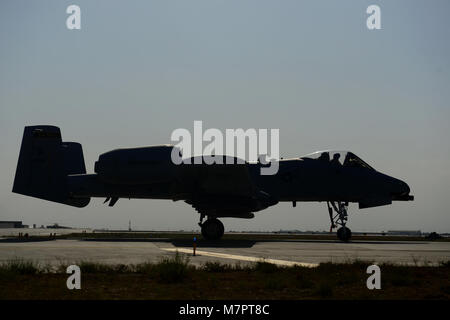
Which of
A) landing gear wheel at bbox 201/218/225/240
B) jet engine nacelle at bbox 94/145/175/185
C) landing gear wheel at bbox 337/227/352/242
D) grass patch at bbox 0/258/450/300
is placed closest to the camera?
grass patch at bbox 0/258/450/300

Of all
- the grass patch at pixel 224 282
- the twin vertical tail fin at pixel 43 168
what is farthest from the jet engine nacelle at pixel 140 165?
the grass patch at pixel 224 282

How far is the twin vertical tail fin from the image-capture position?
2522 centimetres

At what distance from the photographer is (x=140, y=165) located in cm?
2147

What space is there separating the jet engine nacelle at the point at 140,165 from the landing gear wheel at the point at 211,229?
2955 mm

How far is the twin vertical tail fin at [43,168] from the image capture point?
25.2 metres

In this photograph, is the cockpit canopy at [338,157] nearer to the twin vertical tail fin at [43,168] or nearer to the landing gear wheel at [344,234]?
the landing gear wheel at [344,234]

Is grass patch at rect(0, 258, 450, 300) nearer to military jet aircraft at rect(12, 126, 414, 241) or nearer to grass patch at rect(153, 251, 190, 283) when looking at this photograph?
grass patch at rect(153, 251, 190, 283)

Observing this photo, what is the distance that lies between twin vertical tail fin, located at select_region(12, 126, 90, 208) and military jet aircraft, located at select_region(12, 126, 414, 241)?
0.05m

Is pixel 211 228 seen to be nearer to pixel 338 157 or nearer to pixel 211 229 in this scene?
pixel 211 229

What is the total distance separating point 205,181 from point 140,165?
10.3ft

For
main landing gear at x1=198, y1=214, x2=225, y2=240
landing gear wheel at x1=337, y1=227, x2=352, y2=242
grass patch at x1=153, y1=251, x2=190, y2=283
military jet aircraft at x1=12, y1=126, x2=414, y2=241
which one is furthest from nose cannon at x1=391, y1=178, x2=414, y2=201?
grass patch at x1=153, y1=251, x2=190, y2=283

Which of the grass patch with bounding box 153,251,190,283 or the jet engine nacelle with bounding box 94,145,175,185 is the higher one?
the jet engine nacelle with bounding box 94,145,175,185
